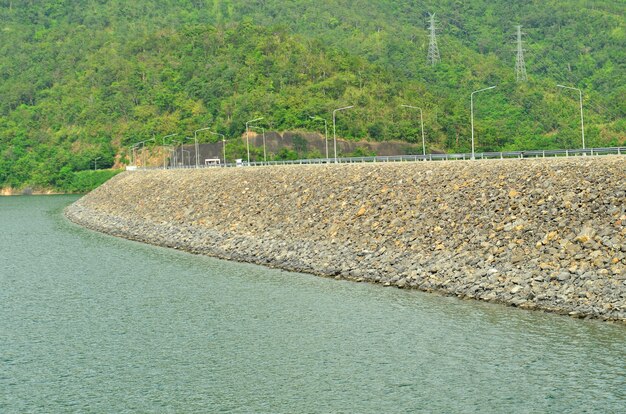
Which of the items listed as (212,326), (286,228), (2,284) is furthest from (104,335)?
(286,228)

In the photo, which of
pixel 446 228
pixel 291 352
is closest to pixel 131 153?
pixel 446 228

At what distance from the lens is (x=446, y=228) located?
47.5 m

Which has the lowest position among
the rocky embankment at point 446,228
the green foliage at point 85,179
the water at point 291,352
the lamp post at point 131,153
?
the water at point 291,352

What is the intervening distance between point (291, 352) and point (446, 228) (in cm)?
1858

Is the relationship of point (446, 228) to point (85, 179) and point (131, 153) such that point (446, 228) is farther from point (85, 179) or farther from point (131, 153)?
point (85, 179)

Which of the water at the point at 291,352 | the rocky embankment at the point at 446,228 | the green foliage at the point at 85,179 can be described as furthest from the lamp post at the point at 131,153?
the water at the point at 291,352

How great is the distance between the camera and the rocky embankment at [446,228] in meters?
37.8

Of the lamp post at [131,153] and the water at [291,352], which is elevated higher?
the lamp post at [131,153]

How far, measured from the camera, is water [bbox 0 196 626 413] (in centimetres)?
2622

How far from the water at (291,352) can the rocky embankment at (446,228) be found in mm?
2159

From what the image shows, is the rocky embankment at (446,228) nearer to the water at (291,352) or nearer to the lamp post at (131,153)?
the water at (291,352)

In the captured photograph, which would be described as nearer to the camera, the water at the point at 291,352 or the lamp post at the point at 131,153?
the water at the point at 291,352

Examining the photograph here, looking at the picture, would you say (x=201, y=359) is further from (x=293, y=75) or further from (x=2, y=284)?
(x=293, y=75)

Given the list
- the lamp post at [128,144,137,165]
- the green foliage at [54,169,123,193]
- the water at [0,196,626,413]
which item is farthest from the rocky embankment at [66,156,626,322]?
the lamp post at [128,144,137,165]
